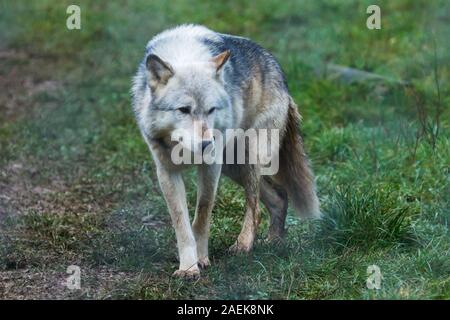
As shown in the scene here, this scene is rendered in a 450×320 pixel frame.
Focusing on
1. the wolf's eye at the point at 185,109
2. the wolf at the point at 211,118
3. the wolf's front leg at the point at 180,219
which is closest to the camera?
the wolf's eye at the point at 185,109

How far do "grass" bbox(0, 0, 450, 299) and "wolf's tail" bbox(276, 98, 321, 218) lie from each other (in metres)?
0.17

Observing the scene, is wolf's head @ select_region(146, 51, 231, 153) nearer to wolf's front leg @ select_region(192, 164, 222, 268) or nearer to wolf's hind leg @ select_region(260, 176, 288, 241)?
wolf's front leg @ select_region(192, 164, 222, 268)

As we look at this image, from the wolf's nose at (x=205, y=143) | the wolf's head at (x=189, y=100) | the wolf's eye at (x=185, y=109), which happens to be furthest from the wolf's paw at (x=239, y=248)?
the wolf's eye at (x=185, y=109)

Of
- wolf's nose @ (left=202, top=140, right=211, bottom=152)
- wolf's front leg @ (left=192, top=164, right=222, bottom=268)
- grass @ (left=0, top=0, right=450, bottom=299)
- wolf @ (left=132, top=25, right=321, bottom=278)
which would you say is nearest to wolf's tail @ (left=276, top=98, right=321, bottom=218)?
wolf @ (left=132, top=25, right=321, bottom=278)

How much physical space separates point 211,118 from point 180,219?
76 cm

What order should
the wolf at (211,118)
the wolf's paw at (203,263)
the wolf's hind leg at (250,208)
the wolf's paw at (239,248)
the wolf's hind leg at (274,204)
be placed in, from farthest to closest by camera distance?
the wolf's hind leg at (274,204) < the wolf's hind leg at (250,208) < the wolf's paw at (239,248) < the wolf's paw at (203,263) < the wolf at (211,118)

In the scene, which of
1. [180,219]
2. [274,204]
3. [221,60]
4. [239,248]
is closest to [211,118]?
[221,60]

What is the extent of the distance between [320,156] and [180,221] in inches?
107

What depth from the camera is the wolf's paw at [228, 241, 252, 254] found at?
6227 mm

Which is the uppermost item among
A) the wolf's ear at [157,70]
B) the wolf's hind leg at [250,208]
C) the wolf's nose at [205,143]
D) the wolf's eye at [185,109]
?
the wolf's ear at [157,70]

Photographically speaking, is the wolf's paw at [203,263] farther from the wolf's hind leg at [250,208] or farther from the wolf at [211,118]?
the wolf's hind leg at [250,208]

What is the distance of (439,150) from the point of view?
7.88 metres

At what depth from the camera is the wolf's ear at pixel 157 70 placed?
5645 mm

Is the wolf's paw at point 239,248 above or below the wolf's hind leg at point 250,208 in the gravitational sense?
below
